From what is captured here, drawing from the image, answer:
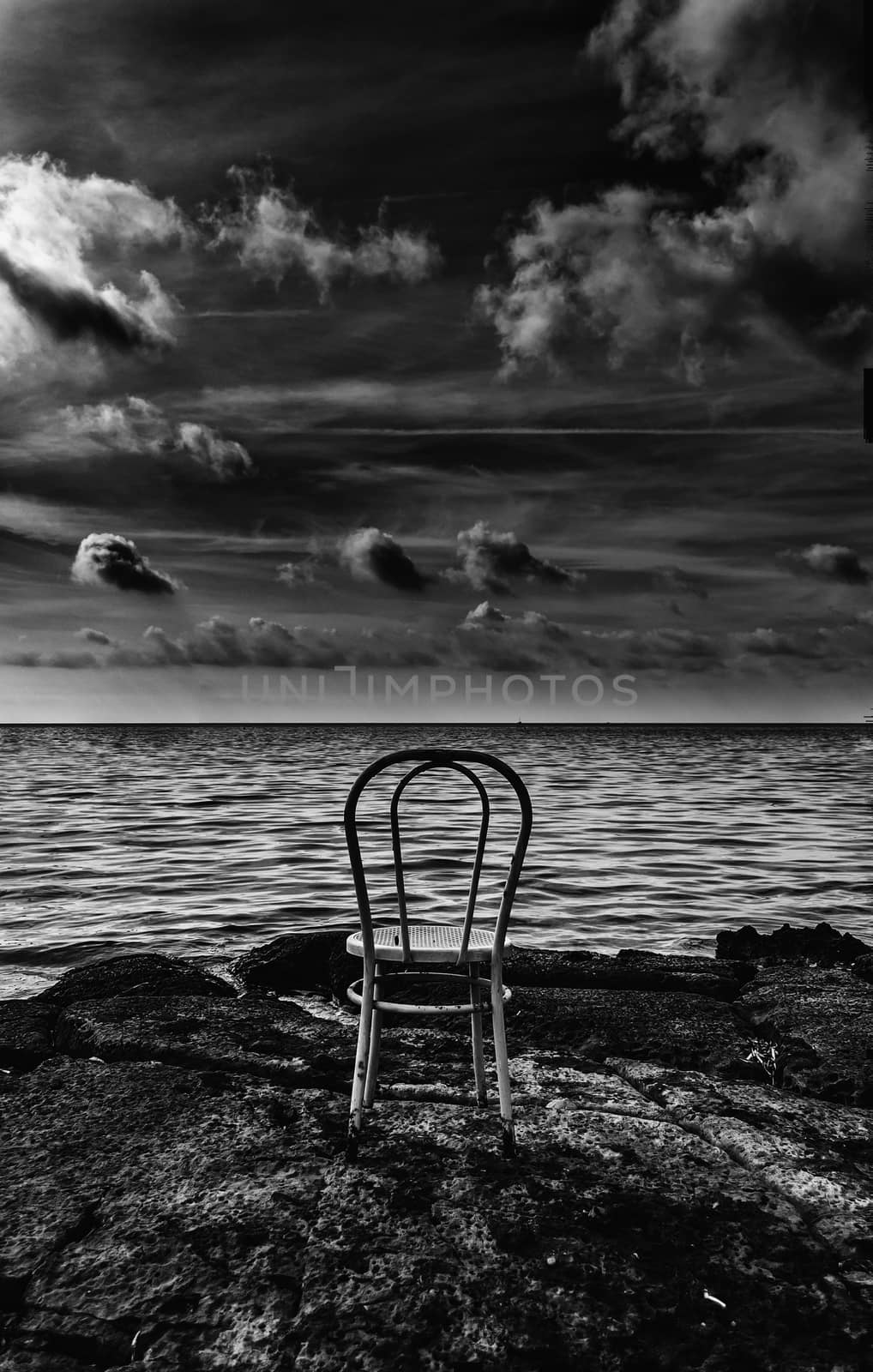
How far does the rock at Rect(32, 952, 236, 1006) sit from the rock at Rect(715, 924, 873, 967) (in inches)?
170

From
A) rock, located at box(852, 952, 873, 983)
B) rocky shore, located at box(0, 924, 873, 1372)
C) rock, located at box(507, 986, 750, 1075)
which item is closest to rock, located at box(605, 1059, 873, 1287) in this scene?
rocky shore, located at box(0, 924, 873, 1372)

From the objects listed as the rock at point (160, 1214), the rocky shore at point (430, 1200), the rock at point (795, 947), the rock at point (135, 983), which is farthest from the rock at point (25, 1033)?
the rock at point (795, 947)

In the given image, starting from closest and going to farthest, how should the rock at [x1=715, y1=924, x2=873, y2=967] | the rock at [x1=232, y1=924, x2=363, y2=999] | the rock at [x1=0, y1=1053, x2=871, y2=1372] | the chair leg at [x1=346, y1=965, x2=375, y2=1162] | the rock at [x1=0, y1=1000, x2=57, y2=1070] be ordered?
the rock at [x1=0, y1=1053, x2=871, y2=1372], the chair leg at [x1=346, y1=965, x2=375, y2=1162], the rock at [x1=0, y1=1000, x2=57, y2=1070], the rock at [x1=232, y1=924, x2=363, y2=999], the rock at [x1=715, y1=924, x2=873, y2=967]

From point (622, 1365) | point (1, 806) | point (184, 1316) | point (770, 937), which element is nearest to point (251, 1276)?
point (184, 1316)

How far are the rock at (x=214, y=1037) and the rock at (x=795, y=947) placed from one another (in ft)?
13.9

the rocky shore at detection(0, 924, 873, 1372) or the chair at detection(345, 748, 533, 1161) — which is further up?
the chair at detection(345, 748, 533, 1161)

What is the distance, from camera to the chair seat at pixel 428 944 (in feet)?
11.3

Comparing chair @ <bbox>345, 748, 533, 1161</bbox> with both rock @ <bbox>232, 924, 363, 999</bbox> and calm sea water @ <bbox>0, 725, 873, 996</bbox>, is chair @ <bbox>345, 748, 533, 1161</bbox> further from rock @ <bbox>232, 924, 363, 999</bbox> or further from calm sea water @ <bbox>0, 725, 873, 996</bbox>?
calm sea water @ <bbox>0, 725, 873, 996</bbox>

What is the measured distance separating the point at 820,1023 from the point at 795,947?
3095 mm

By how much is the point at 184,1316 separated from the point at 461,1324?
729mm

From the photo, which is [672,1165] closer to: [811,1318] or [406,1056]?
[811,1318]

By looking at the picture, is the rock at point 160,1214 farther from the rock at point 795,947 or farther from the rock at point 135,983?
the rock at point 795,947

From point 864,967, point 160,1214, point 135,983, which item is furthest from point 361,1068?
point 864,967

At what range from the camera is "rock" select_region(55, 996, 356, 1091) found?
4449mm
